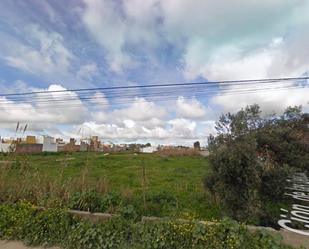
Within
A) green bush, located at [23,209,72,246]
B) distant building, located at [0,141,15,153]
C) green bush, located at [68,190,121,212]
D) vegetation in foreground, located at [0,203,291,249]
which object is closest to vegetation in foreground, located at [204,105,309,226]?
vegetation in foreground, located at [0,203,291,249]

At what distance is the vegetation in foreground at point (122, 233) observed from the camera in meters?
3.54

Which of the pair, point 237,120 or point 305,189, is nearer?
point 237,120

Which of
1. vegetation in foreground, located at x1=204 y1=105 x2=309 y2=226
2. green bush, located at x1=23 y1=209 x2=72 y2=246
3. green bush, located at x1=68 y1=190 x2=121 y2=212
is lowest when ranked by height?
green bush, located at x1=23 y1=209 x2=72 y2=246

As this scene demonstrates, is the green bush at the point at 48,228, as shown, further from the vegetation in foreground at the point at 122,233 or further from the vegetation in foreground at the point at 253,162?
the vegetation in foreground at the point at 253,162

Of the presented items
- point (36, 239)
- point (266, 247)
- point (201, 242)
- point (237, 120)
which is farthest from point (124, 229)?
point (237, 120)

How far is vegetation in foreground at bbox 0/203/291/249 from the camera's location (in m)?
3.54

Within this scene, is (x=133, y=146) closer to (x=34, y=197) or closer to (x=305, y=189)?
(x=34, y=197)

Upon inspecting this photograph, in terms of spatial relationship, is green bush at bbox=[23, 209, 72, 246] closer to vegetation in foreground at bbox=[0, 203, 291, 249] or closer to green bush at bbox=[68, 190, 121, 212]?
vegetation in foreground at bbox=[0, 203, 291, 249]

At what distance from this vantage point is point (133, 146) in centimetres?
718

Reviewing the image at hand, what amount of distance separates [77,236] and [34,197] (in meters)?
1.79

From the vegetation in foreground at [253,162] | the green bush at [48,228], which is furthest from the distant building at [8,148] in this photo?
the vegetation in foreground at [253,162]

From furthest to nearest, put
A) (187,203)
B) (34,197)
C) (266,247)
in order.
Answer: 1. (187,203)
2. (34,197)
3. (266,247)

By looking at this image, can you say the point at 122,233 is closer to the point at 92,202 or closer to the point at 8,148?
the point at 92,202

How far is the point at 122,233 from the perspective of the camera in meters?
3.85
